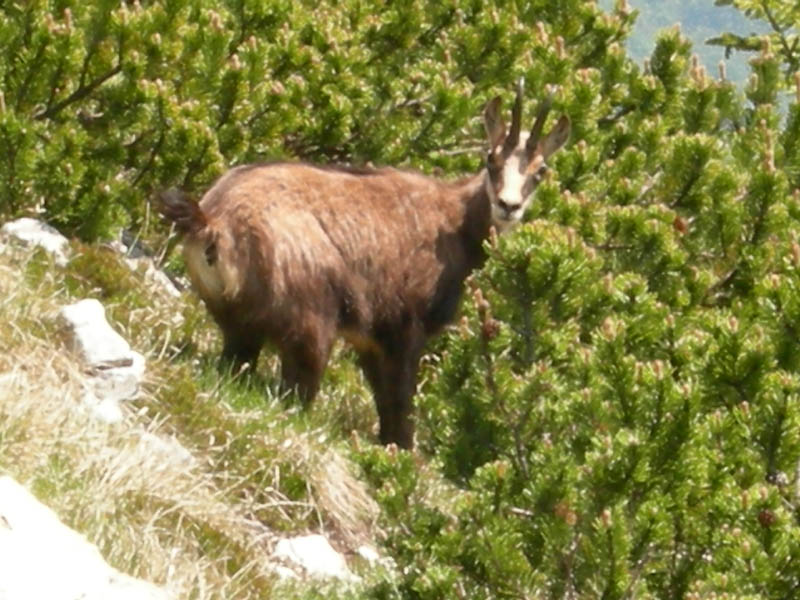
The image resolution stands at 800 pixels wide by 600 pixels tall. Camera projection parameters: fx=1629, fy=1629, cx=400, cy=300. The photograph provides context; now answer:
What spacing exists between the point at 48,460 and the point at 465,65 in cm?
550

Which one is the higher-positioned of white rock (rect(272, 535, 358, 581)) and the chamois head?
the chamois head

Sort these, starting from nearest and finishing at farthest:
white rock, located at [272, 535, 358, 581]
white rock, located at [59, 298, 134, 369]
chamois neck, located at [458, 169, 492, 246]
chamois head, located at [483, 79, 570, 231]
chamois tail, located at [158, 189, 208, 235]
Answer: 1. white rock, located at [272, 535, 358, 581]
2. white rock, located at [59, 298, 134, 369]
3. chamois tail, located at [158, 189, 208, 235]
4. chamois head, located at [483, 79, 570, 231]
5. chamois neck, located at [458, 169, 492, 246]

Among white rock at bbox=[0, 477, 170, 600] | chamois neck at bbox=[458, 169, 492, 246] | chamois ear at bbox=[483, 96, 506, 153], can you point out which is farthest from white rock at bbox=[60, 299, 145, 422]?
chamois ear at bbox=[483, 96, 506, 153]

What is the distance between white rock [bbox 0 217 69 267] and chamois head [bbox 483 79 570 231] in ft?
7.91

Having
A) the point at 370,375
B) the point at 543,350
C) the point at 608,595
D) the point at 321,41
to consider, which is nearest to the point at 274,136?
the point at 321,41

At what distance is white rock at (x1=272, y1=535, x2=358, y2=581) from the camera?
657 centimetres

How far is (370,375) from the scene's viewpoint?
9.12 m

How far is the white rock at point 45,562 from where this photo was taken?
13.3ft

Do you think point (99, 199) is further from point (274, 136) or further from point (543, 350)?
point (543, 350)

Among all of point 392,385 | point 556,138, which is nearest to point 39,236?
point 392,385

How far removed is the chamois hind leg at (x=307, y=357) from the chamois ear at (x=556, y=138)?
1792 millimetres

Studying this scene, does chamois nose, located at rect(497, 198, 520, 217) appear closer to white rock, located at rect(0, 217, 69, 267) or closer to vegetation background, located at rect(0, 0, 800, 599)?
vegetation background, located at rect(0, 0, 800, 599)

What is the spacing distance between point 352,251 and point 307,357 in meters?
0.74

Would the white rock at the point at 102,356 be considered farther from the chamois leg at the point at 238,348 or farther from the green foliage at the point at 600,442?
the green foliage at the point at 600,442
